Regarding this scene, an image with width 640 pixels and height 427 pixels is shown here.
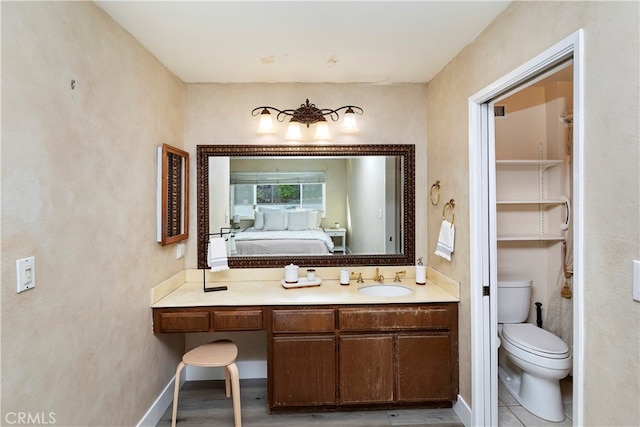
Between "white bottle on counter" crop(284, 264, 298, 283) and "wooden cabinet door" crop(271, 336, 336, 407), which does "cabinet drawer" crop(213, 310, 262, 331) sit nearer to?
"wooden cabinet door" crop(271, 336, 336, 407)

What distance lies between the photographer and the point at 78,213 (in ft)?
4.93

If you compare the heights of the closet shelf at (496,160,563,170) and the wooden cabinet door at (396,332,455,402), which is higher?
the closet shelf at (496,160,563,170)

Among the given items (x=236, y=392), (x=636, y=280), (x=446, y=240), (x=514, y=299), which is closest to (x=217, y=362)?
(x=236, y=392)

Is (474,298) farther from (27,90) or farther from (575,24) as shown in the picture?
(27,90)

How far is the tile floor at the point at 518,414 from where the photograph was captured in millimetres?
2244

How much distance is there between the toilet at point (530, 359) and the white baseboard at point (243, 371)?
1.92 m

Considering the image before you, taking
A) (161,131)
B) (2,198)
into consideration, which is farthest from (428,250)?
(2,198)

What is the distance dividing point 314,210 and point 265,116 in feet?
2.79

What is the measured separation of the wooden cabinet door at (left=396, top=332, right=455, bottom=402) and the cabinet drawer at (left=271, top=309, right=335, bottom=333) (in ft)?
1.63

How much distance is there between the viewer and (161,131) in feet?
7.63

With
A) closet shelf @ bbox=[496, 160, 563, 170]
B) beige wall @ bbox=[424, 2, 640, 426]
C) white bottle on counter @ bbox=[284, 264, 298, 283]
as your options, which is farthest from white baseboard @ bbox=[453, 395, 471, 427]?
closet shelf @ bbox=[496, 160, 563, 170]

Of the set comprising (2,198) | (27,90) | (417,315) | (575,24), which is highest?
(575,24)

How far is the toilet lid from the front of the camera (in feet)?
7.23

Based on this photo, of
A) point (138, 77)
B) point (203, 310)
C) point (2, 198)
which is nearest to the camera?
point (2, 198)
